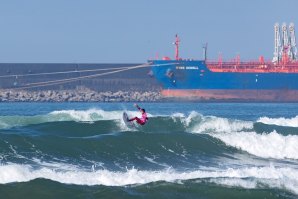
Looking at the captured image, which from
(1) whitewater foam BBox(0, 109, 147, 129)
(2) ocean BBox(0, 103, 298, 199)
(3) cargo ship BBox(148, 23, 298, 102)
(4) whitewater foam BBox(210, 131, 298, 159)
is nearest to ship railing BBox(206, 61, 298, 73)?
(3) cargo ship BBox(148, 23, 298, 102)

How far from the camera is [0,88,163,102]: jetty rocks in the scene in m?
75.3

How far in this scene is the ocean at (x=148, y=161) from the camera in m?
15.6

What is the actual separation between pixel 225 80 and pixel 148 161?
5286 centimetres

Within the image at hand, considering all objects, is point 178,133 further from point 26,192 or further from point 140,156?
point 26,192

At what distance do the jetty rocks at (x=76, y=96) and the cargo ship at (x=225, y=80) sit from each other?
2.94 metres

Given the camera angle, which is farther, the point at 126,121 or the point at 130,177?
the point at 126,121

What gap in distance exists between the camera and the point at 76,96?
76375mm

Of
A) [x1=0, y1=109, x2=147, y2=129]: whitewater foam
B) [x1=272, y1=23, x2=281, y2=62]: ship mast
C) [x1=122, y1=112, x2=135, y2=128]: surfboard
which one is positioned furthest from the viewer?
[x1=272, y1=23, x2=281, y2=62]: ship mast

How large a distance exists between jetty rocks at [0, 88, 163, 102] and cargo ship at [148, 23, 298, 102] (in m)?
2.94

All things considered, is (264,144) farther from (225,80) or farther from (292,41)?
(292,41)

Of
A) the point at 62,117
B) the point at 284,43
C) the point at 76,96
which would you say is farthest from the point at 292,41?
the point at 62,117

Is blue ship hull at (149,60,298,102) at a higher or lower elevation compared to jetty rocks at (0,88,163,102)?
higher

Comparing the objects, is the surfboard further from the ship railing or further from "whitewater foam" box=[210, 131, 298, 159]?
the ship railing

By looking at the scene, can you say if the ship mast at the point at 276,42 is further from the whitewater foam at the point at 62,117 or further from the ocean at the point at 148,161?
the ocean at the point at 148,161
